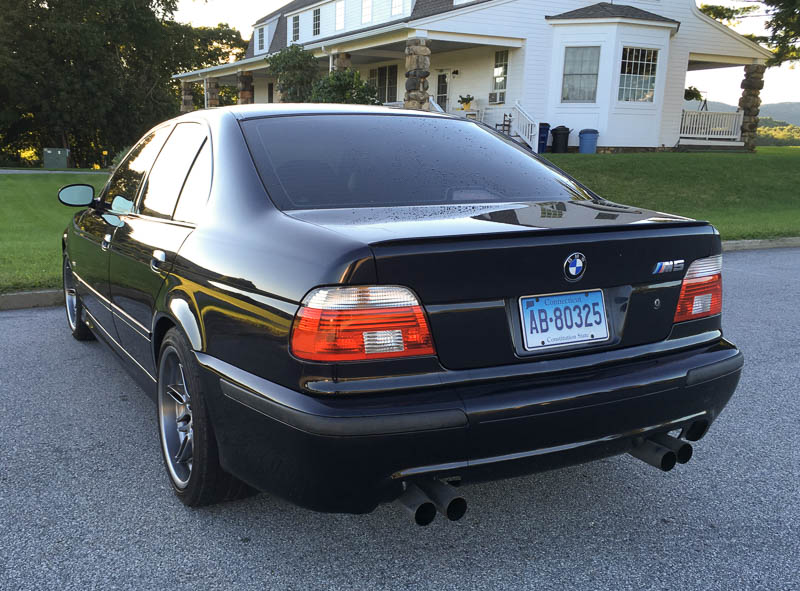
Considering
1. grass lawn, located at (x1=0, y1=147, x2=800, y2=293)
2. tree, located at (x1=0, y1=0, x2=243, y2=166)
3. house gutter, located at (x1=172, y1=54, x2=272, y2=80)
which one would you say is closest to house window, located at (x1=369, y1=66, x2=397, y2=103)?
house gutter, located at (x1=172, y1=54, x2=272, y2=80)

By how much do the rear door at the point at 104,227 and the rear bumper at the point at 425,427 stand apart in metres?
1.66

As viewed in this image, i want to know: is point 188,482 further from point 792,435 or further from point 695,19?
point 695,19

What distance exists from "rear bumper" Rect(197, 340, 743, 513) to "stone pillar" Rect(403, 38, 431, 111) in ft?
61.9

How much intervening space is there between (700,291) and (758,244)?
30.5 feet

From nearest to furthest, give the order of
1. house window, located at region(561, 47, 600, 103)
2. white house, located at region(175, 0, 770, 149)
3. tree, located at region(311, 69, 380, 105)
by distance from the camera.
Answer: tree, located at region(311, 69, 380, 105) → white house, located at region(175, 0, 770, 149) → house window, located at region(561, 47, 600, 103)

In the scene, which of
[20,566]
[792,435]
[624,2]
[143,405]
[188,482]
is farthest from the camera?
[624,2]

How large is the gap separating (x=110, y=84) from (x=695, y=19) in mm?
28288

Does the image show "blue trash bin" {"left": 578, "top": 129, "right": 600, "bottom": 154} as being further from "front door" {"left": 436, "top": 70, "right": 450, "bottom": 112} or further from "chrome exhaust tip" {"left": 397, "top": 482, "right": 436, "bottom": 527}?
"chrome exhaust tip" {"left": 397, "top": 482, "right": 436, "bottom": 527}

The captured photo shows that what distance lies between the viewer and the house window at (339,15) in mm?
29183

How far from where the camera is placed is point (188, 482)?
296 cm

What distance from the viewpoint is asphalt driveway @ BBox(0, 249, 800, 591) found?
8.47ft

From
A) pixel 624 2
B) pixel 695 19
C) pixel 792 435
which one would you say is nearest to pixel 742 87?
pixel 695 19

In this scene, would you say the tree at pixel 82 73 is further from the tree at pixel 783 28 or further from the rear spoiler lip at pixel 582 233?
the rear spoiler lip at pixel 582 233

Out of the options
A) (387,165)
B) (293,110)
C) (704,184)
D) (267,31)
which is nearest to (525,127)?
(704,184)
